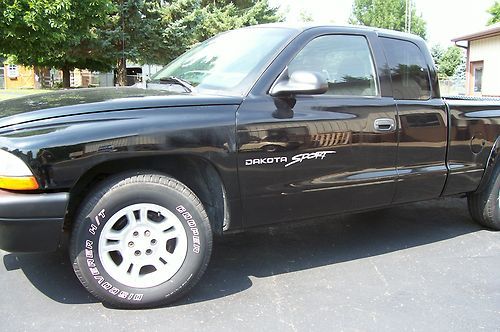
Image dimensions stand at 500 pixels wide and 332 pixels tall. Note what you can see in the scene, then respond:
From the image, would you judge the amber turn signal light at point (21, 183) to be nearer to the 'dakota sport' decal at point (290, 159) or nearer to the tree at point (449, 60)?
the 'dakota sport' decal at point (290, 159)

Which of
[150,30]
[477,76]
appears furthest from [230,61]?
[477,76]

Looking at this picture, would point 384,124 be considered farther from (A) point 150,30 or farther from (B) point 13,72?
(B) point 13,72

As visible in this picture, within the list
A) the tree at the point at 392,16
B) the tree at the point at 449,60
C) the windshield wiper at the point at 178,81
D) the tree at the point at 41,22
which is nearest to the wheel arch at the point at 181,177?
the windshield wiper at the point at 178,81

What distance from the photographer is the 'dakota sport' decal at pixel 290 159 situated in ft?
10.7

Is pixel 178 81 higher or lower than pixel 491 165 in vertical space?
higher

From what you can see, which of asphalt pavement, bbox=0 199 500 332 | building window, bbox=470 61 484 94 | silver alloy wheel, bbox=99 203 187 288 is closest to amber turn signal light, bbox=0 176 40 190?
silver alloy wheel, bbox=99 203 187 288

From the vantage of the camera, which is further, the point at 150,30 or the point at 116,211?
the point at 150,30

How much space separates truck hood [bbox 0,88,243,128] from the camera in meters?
2.86

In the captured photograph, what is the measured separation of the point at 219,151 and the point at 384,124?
1368 mm

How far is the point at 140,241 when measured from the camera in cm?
309

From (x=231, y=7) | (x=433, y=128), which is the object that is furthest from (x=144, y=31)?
(x=433, y=128)

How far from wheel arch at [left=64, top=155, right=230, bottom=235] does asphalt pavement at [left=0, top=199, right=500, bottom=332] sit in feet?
1.70

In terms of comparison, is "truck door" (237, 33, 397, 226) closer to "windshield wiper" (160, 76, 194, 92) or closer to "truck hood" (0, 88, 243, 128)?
"truck hood" (0, 88, 243, 128)

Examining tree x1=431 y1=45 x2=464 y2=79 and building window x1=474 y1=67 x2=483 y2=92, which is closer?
building window x1=474 y1=67 x2=483 y2=92
